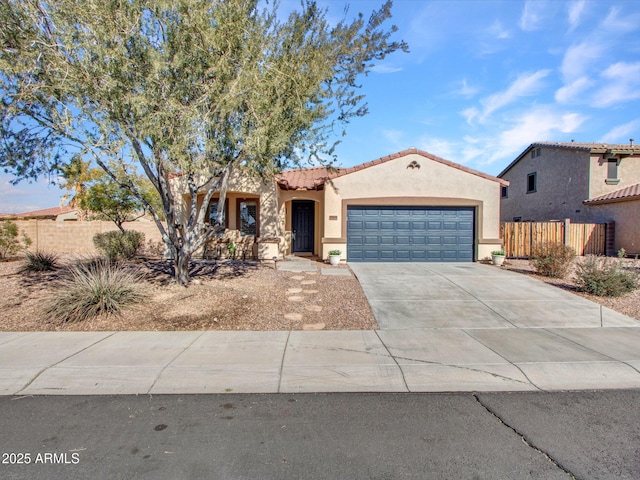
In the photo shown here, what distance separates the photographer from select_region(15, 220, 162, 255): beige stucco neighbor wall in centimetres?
1925

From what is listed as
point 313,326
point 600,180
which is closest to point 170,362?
point 313,326

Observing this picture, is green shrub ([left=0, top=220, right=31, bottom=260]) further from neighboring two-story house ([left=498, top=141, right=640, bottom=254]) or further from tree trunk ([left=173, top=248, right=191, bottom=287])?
neighboring two-story house ([left=498, top=141, right=640, bottom=254])

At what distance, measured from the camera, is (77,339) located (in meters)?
6.30

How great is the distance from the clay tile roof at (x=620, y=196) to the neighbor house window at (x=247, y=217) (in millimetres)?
17716

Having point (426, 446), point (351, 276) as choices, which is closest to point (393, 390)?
point (426, 446)

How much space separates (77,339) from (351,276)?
23.5ft

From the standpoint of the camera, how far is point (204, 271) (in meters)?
11.3

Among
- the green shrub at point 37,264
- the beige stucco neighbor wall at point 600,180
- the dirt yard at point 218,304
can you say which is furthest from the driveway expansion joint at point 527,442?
the beige stucco neighbor wall at point 600,180

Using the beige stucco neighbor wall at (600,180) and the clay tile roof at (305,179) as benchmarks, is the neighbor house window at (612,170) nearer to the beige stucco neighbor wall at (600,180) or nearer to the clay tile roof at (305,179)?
the beige stucco neighbor wall at (600,180)

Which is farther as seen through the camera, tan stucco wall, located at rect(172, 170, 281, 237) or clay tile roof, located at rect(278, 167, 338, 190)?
clay tile roof, located at rect(278, 167, 338, 190)

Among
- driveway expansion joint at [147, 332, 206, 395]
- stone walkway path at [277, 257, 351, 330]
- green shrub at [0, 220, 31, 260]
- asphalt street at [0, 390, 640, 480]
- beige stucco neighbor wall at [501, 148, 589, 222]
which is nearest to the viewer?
asphalt street at [0, 390, 640, 480]

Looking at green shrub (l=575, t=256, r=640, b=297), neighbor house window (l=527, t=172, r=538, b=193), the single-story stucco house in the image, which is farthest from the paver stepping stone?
neighbor house window (l=527, t=172, r=538, b=193)

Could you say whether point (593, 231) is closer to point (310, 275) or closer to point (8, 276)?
point (310, 275)

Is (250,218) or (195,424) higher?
(250,218)
